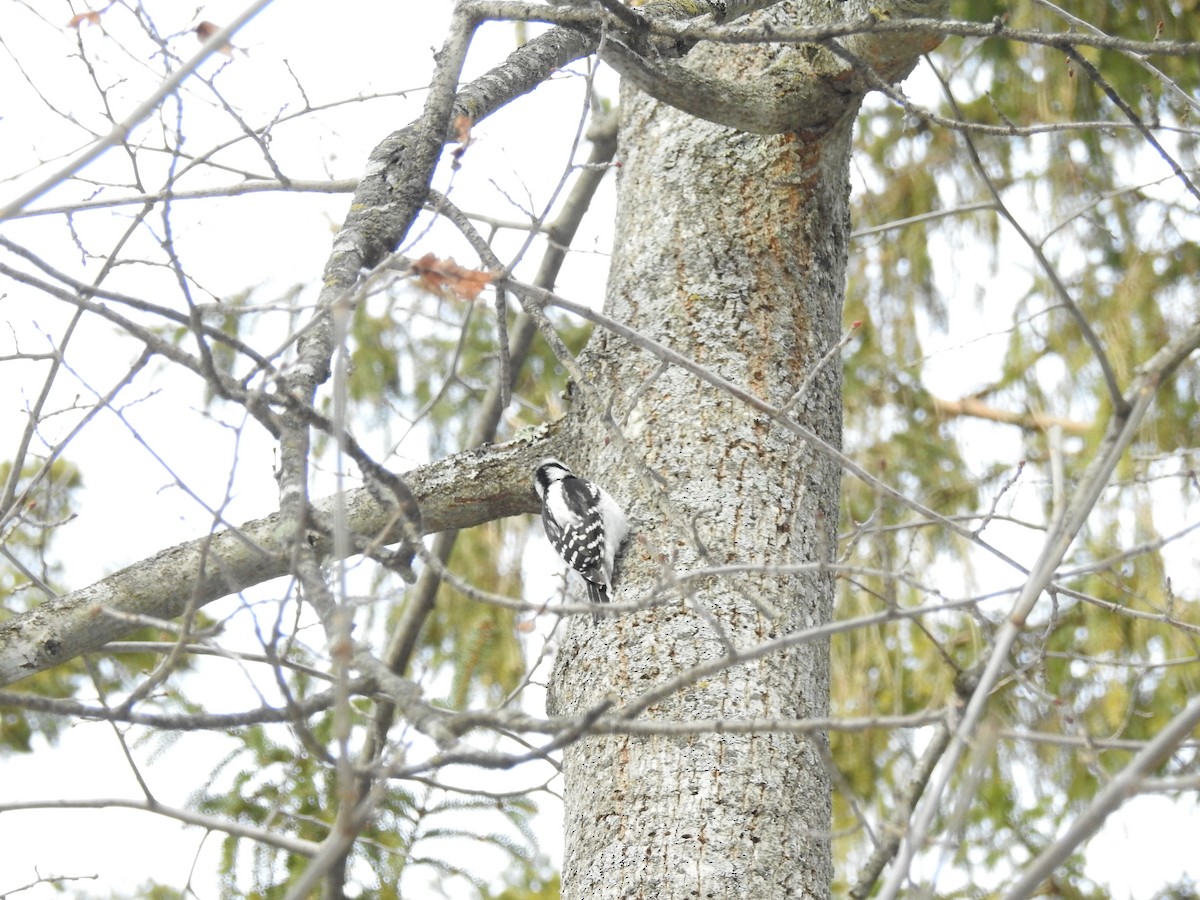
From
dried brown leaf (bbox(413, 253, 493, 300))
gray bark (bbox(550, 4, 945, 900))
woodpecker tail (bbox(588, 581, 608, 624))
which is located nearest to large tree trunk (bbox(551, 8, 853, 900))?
gray bark (bbox(550, 4, 945, 900))

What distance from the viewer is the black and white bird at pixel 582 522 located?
2.97 meters

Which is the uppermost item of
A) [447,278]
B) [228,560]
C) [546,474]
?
[546,474]

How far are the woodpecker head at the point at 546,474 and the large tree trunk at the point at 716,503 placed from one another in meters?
0.13

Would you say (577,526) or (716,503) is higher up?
(577,526)

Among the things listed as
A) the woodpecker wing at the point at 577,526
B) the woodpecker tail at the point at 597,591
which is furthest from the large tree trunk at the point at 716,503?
the woodpecker tail at the point at 597,591

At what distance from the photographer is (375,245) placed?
2225 millimetres

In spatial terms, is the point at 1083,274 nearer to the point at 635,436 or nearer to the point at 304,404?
the point at 635,436

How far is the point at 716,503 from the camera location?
2721 mm

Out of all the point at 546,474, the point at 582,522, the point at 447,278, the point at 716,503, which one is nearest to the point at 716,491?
the point at 716,503

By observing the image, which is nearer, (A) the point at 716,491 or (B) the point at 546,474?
(A) the point at 716,491

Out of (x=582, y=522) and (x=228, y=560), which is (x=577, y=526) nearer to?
(x=582, y=522)

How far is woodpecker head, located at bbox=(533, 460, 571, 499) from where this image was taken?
3.02m

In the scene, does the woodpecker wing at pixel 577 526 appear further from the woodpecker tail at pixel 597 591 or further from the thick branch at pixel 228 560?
the thick branch at pixel 228 560

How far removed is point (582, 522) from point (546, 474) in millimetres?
562
